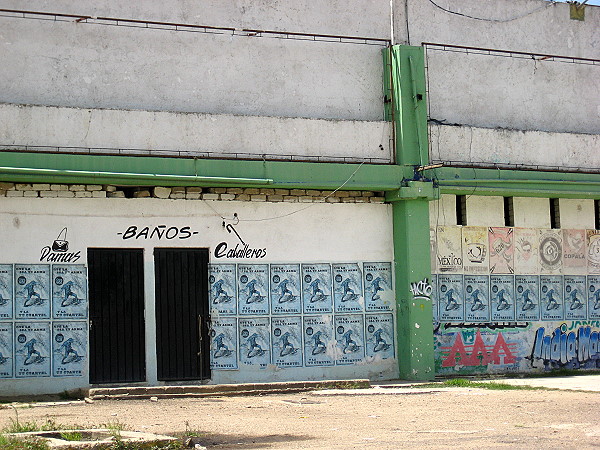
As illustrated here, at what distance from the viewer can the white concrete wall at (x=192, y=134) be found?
16.7 metres

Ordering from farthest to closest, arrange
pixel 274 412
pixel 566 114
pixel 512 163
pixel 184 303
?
pixel 566 114
pixel 512 163
pixel 184 303
pixel 274 412

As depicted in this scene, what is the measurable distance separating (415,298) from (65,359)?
671 cm

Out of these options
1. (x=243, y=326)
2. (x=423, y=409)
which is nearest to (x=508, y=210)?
(x=243, y=326)

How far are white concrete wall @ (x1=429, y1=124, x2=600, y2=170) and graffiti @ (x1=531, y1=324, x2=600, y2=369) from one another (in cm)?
361

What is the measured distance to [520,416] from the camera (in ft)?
40.1

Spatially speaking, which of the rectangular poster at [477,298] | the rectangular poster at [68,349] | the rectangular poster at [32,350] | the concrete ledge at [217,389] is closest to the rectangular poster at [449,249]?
the rectangular poster at [477,298]

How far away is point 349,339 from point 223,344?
8.41 ft

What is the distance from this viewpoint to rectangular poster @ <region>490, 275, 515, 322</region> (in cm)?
2041

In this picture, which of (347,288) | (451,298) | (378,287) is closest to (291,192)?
(347,288)

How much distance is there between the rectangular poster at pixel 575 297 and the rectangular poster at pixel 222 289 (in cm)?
774

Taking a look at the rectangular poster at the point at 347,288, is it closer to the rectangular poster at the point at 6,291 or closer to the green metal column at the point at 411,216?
the green metal column at the point at 411,216

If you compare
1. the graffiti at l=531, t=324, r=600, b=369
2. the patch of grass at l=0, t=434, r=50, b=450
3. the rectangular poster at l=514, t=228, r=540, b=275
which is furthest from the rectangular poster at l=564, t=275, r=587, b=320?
the patch of grass at l=0, t=434, r=50, b=450

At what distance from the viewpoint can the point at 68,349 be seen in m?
16.8

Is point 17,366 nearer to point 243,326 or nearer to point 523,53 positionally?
point 243,326
